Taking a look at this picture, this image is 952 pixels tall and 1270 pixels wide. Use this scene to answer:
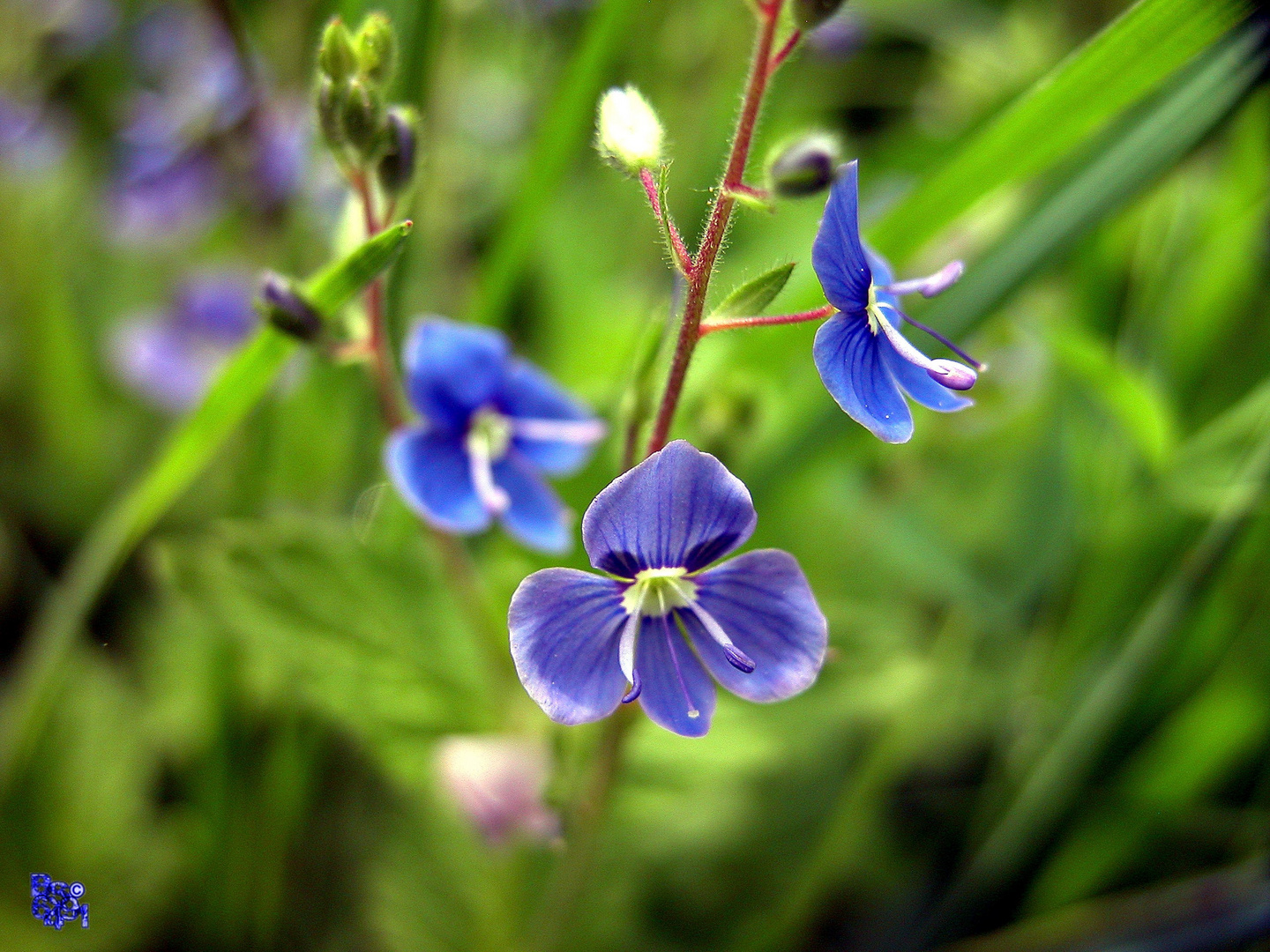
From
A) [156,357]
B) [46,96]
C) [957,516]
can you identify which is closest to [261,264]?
[156,357]

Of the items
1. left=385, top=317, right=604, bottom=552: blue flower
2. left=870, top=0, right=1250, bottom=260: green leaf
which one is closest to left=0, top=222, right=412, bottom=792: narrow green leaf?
left=385, top=317, right=604, bottom=552: blue flower

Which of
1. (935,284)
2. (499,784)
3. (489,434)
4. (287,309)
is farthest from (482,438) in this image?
(935,284)

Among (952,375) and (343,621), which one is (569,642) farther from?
(343,621)

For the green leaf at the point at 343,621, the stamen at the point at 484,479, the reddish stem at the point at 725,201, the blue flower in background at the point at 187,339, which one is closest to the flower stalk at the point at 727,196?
the reddish stem at the point at 725,201

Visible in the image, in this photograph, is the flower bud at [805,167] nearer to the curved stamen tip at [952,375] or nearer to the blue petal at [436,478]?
the curved stamen tip at [952,375]

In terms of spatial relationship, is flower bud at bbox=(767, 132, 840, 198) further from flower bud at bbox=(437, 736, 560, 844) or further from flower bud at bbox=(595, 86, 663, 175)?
flower bud at bbox=(437, 736, 560, 844)

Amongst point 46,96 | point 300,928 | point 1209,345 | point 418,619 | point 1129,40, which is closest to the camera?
point 1129,40

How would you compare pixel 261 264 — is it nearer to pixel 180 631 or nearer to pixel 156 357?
pixel 156 357
